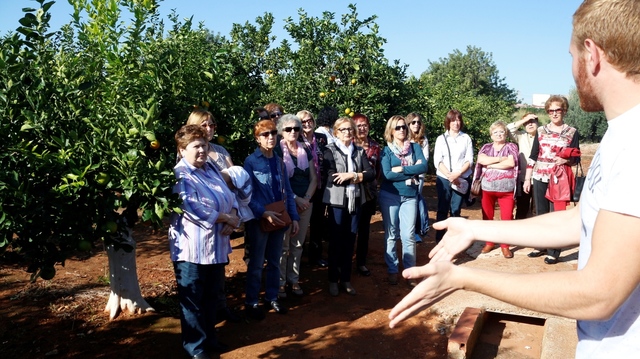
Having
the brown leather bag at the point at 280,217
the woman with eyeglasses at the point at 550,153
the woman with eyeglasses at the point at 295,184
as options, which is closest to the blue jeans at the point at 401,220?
the woman with eyeglasses at the point at 295,184

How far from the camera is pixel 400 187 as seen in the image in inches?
245

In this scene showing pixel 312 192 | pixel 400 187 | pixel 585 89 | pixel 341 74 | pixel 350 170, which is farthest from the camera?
pixel 341 74

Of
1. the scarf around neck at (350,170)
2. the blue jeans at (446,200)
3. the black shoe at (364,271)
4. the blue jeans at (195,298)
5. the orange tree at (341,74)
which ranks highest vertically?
the orange tree at (341,74)

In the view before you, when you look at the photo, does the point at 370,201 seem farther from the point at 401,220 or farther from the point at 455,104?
the point at 455,104

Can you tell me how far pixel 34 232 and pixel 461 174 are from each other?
18.7 feet

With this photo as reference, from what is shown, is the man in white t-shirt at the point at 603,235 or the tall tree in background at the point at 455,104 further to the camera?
the tall tree in background at the point at 455,104

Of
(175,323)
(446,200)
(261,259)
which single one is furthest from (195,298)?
(446,200)

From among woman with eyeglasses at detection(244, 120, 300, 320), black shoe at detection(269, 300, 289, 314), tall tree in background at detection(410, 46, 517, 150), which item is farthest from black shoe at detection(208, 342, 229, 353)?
tall tree in background at detection(410, 46, 517, 150)

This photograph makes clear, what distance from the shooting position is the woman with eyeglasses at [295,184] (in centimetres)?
583

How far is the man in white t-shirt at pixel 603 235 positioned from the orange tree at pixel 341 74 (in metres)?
7.33

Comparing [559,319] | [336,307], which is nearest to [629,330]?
[559,319]

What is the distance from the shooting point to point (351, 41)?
911 cm

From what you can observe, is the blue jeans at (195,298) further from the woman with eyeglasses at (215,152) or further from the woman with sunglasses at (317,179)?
the woman with sunglasses at (317,179)

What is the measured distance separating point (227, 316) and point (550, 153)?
456 centimetres
